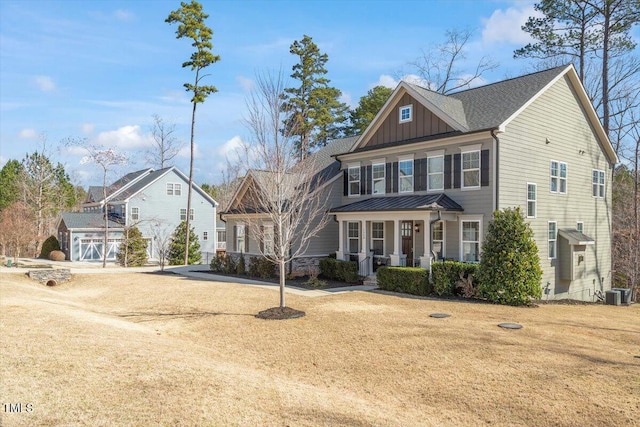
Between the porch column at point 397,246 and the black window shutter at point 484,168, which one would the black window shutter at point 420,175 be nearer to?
the porch column at point 397,246

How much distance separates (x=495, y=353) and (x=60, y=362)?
760cm

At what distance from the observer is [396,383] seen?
23.5 feet

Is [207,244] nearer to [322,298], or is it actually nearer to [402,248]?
[402,248]

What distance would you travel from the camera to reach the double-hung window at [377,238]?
2094cm

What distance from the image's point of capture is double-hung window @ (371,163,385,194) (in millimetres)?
20969

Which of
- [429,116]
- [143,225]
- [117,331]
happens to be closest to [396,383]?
[117,331]

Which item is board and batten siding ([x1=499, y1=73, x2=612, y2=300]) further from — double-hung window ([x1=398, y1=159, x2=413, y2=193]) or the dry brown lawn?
the dry brown lawn

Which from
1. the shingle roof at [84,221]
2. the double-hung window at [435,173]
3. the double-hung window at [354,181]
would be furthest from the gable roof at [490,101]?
the shingle roof at [84,221]

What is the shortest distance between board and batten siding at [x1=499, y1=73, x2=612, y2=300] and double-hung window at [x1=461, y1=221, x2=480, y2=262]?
137 cm

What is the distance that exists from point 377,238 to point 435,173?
4286mm

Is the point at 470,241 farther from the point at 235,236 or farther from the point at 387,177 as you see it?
the point at 235,236

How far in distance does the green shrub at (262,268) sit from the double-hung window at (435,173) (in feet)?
27.6

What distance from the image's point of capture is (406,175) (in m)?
19.9

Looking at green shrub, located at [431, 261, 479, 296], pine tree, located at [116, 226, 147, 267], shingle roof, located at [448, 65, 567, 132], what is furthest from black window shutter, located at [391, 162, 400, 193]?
pine tree, located at [116, 226, 147, 267]
